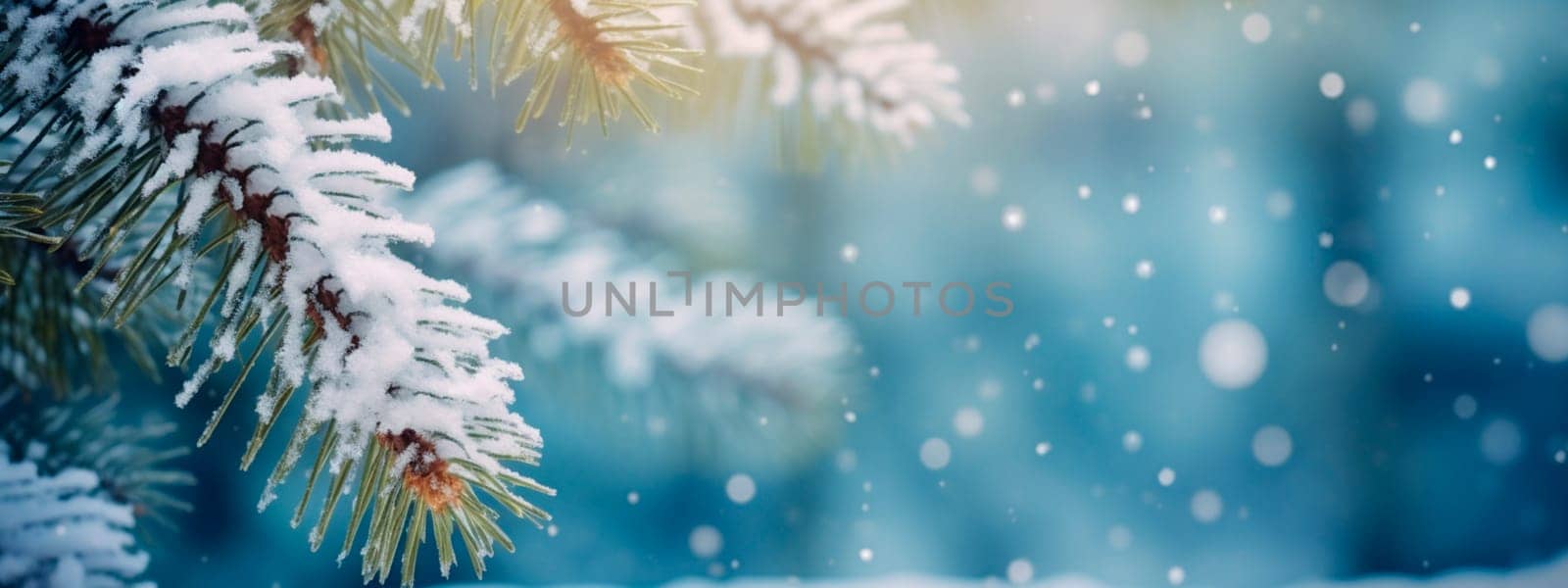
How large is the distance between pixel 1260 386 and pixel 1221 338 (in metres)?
0.10

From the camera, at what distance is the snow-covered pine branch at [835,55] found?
10.2 inches

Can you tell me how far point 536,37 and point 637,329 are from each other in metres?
0.27

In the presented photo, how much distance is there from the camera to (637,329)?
47 centimetres

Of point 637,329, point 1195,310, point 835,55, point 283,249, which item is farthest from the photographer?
point 1195,310

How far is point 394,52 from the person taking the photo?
0.87ft

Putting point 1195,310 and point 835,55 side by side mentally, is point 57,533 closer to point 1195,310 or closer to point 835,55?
point 835,55

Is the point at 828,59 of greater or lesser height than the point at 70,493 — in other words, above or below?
above

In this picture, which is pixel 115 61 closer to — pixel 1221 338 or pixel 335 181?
pixel 335 181

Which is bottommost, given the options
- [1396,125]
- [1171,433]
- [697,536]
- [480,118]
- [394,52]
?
[697,536]

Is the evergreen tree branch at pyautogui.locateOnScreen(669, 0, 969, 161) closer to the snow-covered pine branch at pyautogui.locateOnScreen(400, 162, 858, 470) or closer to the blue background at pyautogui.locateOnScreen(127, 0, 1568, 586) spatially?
the snow-covered pine branch at pyautogui.locateOnScreen(400, 162, 858, 470)

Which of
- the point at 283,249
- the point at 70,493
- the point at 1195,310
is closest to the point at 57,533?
the point at 70,493

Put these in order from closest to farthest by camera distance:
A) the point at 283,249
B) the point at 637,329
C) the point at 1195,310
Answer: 1. the point at 283,249
2. the point at 637,329
3. the point at 1195,310

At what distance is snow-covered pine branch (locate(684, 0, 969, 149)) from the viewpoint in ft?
0.85

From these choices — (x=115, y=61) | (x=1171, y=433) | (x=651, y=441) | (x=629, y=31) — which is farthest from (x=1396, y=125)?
(x=115, y=61)
